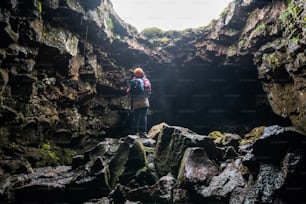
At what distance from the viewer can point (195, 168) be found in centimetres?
615

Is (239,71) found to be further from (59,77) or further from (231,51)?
(59,77)

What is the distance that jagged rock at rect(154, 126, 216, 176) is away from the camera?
22.7 feet

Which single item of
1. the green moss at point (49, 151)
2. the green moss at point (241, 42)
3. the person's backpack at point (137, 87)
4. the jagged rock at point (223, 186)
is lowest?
the green moss at point (49, 151)

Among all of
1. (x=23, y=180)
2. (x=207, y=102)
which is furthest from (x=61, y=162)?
(x=207, y=102)

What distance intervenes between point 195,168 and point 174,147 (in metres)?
1.15

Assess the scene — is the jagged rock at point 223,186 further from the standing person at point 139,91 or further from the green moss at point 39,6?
the green moss at point 39,6

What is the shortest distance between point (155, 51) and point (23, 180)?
1108cm

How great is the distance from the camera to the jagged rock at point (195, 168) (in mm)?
5868

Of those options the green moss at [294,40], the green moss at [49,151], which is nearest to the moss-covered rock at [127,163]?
the green moss at [49,151]

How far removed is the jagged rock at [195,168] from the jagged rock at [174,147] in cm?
27

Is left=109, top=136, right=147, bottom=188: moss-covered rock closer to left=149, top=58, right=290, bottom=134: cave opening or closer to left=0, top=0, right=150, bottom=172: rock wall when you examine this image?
left=0, top=0, right=150, bottom=172: rock wall

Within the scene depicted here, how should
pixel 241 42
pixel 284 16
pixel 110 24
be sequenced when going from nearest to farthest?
pixel 284 16, pixel 241 42, pixel 110 24

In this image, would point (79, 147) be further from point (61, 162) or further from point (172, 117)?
point (172, 117)

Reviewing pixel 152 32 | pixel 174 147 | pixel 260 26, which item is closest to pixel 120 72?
pixel 152 32
